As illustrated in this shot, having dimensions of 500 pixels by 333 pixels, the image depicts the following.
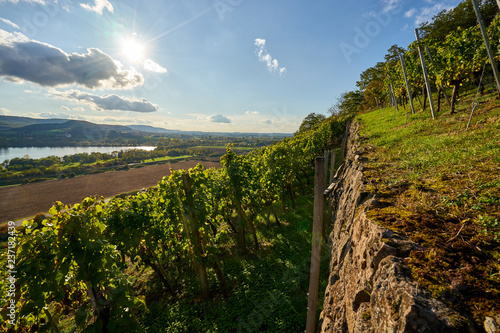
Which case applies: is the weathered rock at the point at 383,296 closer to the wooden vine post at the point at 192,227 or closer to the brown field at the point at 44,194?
the wooden vine post at the point at 192,227

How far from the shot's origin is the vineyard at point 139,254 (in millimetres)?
3256

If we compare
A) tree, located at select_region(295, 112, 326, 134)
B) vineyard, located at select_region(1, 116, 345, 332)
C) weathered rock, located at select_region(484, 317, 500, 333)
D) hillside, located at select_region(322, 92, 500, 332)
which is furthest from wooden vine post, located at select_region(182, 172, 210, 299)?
tree, located at select_region(295, 112, 326, 134)

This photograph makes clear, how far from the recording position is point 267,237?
10.3 metres

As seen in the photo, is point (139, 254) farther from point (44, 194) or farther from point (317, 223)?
point (44, 194)

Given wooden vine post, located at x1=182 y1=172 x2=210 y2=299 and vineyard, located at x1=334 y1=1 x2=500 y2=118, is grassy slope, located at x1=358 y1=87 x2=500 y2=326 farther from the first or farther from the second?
vineyard, located at x1=334 y1=1 x2=500 y2=118

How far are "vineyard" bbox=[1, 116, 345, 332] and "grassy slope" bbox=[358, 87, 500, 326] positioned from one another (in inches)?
172

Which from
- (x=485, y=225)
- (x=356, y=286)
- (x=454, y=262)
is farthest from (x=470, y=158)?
(x=356, y=286)

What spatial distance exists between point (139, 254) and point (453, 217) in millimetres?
8148

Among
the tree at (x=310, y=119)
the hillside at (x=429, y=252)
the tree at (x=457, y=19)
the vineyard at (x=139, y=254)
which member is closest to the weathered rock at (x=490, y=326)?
the hillside at (x=429, y=252)

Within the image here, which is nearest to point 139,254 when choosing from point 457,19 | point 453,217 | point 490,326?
point 490,326

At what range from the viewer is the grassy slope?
1.59 meters

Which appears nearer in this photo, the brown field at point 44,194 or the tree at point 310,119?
the brown field at point 44,194

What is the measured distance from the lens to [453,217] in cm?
247

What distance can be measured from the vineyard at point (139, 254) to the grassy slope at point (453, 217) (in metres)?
4.36
